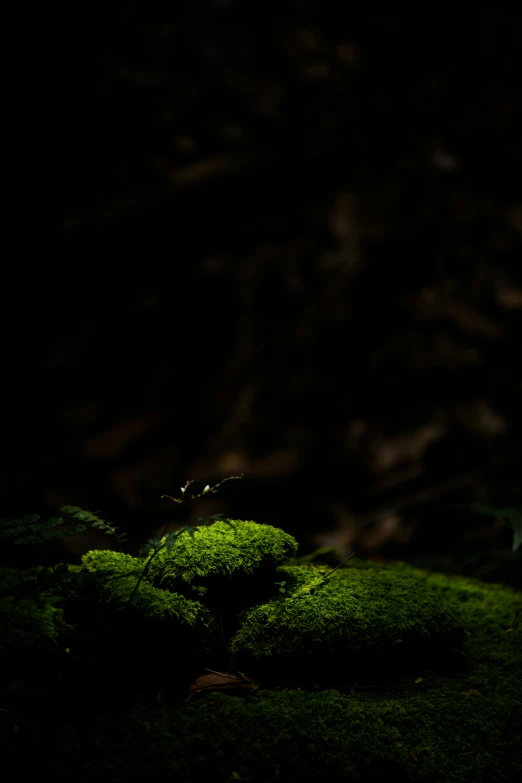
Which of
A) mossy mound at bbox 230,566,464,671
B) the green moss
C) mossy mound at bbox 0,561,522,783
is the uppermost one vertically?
the green moss

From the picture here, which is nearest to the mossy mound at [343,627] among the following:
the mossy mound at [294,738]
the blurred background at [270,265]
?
the mossy mound at [294,738]

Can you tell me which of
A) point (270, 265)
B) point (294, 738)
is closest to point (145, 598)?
point (294, 738)

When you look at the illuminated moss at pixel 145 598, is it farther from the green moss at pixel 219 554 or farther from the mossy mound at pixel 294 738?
the mossy mound at pixel 294 738

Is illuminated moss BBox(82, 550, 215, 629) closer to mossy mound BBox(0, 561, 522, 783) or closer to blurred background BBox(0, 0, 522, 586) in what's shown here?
mossy mound BBox(0, 561, 522, 783)

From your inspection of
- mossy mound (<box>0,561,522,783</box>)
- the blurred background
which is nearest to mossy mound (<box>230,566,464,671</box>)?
mossy mound (<box>0,561,522,783</box>)

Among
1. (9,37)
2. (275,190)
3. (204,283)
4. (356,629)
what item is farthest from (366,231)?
(356,629)

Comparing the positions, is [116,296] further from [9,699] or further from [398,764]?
[398,764]
